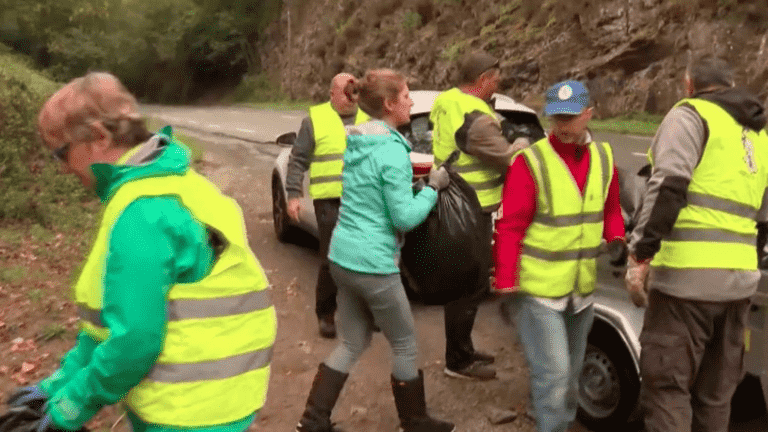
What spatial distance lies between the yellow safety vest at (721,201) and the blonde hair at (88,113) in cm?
220

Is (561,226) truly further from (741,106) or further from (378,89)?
(378,89)

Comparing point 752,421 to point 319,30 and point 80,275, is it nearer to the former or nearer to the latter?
point 80,275

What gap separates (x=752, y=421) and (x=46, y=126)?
383 cm

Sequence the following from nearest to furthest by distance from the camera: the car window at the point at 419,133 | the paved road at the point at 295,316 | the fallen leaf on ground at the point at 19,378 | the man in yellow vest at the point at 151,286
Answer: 1. the man in yellow vest at the point at 151,286
2. the paved road at the point at 295,316
3. the fallen leaf on ground at the point at 19,378
4. the car window at the point at 419,133

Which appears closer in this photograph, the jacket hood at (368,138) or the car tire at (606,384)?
the jacket hood at (368,138)

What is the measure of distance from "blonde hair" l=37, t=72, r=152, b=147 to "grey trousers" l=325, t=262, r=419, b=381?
1.89 m

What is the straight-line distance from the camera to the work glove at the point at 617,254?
404cm

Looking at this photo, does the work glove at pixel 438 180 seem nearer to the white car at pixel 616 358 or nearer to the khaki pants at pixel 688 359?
the white car at pixel 616 358

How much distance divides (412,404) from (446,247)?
2.64 ft

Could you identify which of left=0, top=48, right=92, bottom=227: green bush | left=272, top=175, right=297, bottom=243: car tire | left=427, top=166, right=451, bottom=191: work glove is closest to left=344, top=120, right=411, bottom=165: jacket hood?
left=427, top=166, right=451, bottom=191: work glove

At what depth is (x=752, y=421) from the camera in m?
4.35

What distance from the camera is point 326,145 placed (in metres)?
5.51

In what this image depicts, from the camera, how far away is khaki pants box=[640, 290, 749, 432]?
3.33 m

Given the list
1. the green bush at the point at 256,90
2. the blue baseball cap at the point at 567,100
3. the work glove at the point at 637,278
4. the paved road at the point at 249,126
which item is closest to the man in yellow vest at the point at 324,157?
the blue baseball cap at the point at 567,100
